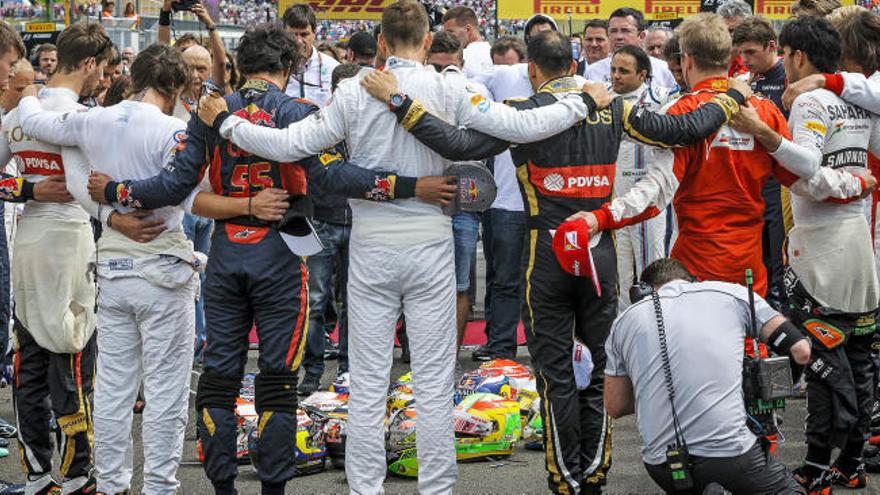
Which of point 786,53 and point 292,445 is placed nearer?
point 292,445

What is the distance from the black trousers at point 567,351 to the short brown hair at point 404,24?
1.05 m

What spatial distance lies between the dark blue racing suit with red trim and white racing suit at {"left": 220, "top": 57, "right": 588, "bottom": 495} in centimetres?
18

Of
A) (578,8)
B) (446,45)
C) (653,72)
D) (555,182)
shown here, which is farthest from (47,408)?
(578,8)

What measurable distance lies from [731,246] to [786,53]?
3.72 ft

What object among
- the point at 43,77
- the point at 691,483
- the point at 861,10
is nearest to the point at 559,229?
the point at 691,483

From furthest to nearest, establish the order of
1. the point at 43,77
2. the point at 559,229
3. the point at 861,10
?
the point at 43,77 < the point at 861,10 < the point at 559,229

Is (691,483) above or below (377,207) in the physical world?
below

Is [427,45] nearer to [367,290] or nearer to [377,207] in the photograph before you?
[377,207]

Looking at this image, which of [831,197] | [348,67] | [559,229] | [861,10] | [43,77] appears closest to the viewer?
[559,229]

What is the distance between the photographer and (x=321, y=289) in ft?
29.0

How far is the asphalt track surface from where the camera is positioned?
6465mm

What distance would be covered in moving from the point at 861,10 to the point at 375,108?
2.77 meters

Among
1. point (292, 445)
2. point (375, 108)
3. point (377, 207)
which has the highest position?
point (375, 108)

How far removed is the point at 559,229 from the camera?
18.3 feet
